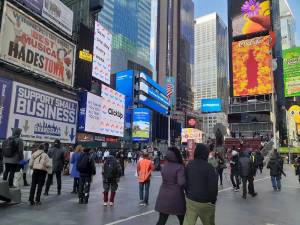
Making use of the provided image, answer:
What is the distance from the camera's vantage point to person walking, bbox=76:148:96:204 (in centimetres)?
1098

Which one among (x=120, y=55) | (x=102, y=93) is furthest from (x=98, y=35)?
(x=120, y=55)

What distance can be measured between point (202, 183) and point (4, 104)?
17.9 m

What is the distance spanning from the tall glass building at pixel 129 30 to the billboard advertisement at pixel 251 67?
39743mm

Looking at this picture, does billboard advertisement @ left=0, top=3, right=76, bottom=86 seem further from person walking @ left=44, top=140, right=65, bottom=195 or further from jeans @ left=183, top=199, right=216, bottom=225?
jeans @ left=183, top=199, right=216, bottom=225

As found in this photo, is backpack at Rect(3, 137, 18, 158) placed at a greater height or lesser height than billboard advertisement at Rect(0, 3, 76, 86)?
lesser

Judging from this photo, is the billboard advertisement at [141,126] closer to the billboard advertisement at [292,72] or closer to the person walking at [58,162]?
the billboard advertisement at [292,72]

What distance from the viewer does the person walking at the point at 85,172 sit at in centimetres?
1098

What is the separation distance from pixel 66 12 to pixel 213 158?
1908 centimetres

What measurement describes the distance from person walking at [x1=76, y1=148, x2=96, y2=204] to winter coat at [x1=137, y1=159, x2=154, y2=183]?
1492 mm

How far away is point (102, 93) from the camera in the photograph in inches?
2084

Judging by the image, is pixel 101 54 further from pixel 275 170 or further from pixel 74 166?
pixel 74 166

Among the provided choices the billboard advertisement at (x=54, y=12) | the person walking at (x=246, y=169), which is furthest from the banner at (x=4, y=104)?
the person walking at (x=246, y=169)

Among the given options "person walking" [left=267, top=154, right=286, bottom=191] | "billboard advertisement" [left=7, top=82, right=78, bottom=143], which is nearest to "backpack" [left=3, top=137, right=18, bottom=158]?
"person walking" [left=267, top=154, right=286, bottom=191]

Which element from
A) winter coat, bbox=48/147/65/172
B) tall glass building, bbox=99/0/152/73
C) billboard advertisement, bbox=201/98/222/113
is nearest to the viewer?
winter coat, bbox=48/147/65/172
